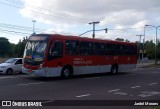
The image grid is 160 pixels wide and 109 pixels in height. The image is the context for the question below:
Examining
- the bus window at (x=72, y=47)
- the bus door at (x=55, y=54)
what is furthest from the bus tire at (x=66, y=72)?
the bus window at (x=72, y=47)

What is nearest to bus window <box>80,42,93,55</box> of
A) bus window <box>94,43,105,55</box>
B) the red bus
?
the red bus

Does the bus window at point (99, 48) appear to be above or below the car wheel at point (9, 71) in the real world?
above

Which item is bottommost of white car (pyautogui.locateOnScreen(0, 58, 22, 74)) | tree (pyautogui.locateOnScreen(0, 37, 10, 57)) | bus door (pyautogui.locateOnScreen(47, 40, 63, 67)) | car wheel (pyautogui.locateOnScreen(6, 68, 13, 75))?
car wheel (pyautogui.locateOnScreen(6, 68, 13, 75))

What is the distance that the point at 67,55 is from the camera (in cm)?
2180

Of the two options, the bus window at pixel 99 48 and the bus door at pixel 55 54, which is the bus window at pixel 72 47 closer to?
the bus door at pixel 55 54

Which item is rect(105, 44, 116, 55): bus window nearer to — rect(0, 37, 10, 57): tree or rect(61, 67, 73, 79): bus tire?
rect(61, 67, 73, 79): bus tire

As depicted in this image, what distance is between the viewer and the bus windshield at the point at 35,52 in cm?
2030

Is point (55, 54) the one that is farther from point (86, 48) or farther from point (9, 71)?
point (9, 71)

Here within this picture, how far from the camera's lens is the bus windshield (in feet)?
66.6

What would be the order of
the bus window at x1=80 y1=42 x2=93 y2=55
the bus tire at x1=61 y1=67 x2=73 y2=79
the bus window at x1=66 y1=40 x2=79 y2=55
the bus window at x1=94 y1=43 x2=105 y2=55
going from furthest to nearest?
the bus window at x1=94 y1=43 x2=105 y2=55 → the bus window at x1=80 y1=42 x2=93 y2=55 → the bus window at x1=66 y1=40 x2=79 y2=55 → the bus tire at x1=61 y1=67 x2=73 y2=79

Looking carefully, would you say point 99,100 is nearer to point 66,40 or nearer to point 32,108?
point 32,108

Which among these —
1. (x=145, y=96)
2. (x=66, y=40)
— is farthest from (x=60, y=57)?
(x=145, y=96)

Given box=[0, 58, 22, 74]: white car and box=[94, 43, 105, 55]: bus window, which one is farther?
box=[0, 58, 22, 74]: white car

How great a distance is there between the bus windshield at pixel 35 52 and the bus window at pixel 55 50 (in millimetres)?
450
